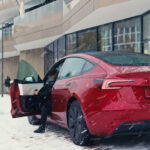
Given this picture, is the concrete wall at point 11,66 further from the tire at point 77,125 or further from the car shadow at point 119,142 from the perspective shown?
the tire at point 77,125

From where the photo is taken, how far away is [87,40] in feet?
66.5

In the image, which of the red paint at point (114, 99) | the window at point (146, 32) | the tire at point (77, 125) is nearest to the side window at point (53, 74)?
the tire at point (77, 125)

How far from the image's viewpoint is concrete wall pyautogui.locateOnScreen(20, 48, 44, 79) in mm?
29125

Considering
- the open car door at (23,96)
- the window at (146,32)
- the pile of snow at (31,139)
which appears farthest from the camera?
the window at (146,32)

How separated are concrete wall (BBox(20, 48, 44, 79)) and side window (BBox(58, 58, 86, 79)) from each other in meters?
21.6

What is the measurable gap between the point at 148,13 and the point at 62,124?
913 cm

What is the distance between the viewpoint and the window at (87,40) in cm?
1964

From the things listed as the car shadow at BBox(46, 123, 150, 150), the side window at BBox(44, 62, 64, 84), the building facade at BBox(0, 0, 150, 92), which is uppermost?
the building facade at BBox(0, 0, 150, 92)

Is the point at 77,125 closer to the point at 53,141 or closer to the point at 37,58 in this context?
the point at 53,141

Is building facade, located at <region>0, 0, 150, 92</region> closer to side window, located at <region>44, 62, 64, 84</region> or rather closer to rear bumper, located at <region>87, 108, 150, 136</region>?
side window, located at <region>44, 62, 64, 84</region>

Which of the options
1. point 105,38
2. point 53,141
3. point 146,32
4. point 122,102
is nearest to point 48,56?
point 105,38

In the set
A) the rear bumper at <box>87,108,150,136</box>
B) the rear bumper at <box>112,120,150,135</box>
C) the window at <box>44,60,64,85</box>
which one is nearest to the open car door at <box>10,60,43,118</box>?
the window at <box>44,60,64,85</box>

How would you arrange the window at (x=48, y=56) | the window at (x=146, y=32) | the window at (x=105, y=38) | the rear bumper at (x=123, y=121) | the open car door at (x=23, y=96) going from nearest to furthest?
the rear bumper at (x=123, y=121), the open car door at (x=23, y=96), the window at (x=146, y=32), the window at (x=105, y=38), the window at (x=48, y=56)

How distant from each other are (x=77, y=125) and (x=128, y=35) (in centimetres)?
1085
